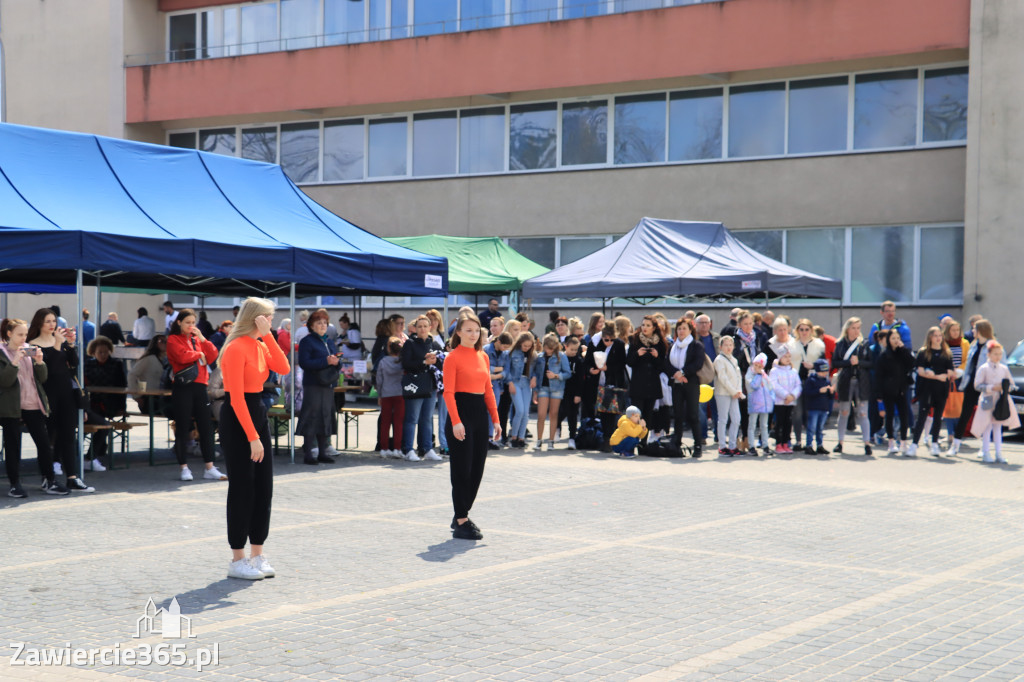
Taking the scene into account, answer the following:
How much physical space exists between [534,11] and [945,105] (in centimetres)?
1015

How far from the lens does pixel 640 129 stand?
29672 mm

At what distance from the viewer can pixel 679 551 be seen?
9.27m

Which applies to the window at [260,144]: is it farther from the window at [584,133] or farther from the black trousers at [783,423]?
the black trousers at [783,423]

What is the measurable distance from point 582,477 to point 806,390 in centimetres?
440

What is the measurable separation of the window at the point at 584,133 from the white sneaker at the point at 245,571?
23.2 meters

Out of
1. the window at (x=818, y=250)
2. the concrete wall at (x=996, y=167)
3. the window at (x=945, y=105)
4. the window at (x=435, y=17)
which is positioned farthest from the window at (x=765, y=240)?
the window at (x=435, y=17)

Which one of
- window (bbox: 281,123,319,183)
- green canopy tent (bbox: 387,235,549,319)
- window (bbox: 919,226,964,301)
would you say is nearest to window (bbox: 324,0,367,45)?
window (bbox: 281,123,319,183)

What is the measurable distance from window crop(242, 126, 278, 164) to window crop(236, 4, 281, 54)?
2.23 m

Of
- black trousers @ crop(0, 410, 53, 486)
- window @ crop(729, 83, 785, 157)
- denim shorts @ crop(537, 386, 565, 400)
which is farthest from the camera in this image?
window @ crop(729, 83, 785, 157)

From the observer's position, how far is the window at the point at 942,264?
26297 mm

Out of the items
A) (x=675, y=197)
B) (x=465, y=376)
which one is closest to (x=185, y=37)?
(x=675, y=197)

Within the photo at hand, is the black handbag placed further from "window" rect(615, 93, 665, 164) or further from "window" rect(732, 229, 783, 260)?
"window" rect(615, 93, 665, 164)

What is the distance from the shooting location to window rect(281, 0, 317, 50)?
33438 millimetres

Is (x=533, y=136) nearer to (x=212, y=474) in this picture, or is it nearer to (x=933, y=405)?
(x=933, y=405)
